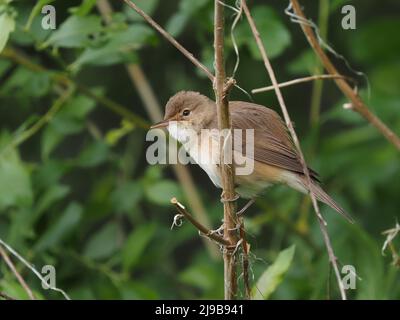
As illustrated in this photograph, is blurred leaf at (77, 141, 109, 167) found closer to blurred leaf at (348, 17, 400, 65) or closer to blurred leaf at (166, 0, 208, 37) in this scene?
blurred leaf at (166, 0, 208, 37)

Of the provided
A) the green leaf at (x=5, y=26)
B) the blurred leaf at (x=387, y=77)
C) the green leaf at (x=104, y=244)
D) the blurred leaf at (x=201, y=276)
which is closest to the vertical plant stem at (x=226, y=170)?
the green leaf at (x=5, y=26)

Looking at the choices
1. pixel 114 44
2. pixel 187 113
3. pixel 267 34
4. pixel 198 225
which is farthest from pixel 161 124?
pixel 198 225

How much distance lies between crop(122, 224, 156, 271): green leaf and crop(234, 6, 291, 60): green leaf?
1246 mm

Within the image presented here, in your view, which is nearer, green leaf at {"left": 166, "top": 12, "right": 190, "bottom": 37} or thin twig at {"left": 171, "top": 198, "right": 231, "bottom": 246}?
thin twig at {"left": 171, "top": 198, "right": 231, "bottom": 246}

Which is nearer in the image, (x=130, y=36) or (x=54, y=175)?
(x=130, y=36)

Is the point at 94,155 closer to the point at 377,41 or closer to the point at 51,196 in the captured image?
the point at 51,196

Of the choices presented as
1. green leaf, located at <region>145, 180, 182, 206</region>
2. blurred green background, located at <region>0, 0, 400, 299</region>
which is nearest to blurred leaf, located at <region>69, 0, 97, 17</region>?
blurred green background, located at <region>0, 0, 400, 299</region>

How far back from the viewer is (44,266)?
182 inches

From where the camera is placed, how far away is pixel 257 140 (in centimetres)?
434

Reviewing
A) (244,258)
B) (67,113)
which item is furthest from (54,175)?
(244,258)

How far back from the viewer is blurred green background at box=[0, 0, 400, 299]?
174 inches
